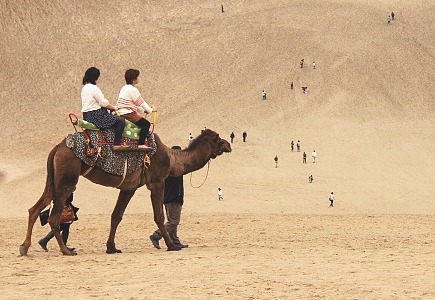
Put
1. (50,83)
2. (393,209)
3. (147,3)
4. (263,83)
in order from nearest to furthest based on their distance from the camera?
(393,209), (263,83), (50,83), (147,3)

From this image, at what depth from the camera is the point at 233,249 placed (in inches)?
667

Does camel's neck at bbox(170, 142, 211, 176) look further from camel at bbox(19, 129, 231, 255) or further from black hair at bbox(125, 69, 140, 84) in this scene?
black hair at bbox(125, 69, 140, 84)

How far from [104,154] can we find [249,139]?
176ft

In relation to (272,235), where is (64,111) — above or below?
above

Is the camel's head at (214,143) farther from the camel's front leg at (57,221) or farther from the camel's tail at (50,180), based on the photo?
the camel's front leg at (57,221)

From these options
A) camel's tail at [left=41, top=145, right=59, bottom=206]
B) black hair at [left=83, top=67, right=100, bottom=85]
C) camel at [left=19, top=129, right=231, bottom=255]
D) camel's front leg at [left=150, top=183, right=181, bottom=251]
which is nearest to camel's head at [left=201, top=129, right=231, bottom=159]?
camel at [left=19, top=129, right=231, bottom=255]

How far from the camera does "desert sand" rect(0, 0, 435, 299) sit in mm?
12938

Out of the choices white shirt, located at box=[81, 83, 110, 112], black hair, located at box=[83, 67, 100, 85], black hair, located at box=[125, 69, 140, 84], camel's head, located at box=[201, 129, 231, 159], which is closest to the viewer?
white shirt, located at box=[81, 83, 110, 112]

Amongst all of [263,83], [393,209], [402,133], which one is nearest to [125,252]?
[393,209]

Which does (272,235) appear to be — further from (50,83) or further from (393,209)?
(50,83)

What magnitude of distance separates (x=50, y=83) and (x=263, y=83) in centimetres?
2111

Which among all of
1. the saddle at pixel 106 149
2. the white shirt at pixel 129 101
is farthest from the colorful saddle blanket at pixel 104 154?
the white shirt at pixel 129 101

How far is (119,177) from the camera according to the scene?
53.8ft

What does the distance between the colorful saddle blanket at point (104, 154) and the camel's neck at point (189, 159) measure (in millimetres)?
1134
